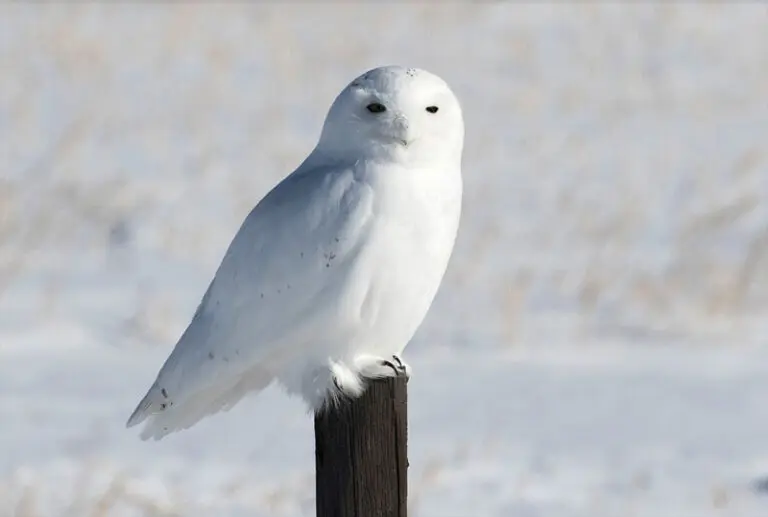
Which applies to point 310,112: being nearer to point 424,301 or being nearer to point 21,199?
point 21,199

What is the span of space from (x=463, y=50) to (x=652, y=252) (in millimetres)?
5128

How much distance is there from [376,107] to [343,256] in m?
0.35

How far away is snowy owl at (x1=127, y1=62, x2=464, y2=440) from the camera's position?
143 inches

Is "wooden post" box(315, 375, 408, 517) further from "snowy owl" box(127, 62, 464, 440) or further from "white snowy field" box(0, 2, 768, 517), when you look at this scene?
"white snowy field" box(0, 2, 768, 517)

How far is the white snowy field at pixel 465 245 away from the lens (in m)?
5.90

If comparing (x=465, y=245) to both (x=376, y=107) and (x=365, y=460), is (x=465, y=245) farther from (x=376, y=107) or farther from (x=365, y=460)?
(x=365, y=460)

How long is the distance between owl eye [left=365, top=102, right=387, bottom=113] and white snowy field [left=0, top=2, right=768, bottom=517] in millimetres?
2250

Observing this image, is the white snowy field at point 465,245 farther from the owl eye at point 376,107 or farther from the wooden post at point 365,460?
the owl eye at point 376,107

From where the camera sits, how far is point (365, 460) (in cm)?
343


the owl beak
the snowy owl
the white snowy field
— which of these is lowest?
the snowy owl

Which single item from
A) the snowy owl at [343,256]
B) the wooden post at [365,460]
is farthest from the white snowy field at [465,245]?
the wooden post at [365,460]

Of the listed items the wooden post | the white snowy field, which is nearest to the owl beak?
the wooden post

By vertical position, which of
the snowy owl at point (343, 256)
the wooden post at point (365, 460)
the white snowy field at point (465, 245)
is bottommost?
the wooden post at point (365, 460)

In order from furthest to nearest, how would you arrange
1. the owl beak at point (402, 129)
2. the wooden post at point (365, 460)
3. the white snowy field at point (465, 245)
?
1. the white snowy field at point (465, 245)
2. the owl beak at point (402, 129)
3. the wooden post at point (365, 460)
